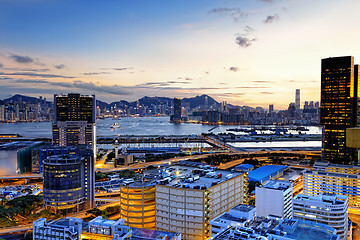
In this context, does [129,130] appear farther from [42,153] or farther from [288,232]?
[288,232]

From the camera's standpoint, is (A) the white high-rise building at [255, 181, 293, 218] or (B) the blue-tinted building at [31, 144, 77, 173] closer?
(A) the white high-rise building at [255, 181, 293, 218]

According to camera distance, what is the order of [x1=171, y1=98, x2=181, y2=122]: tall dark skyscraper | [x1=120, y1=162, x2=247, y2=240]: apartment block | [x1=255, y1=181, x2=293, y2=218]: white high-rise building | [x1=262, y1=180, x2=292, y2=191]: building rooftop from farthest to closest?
[x1=171, y1=98, x2=181, y2=122]: tall dark skyscraper, [x1=262, y1=180, x2=292, y2=191]: building rooftop, [x1=255, y1=181, x2=293, y2=218]: white high-rise building, [x1=120, y1=162, x2=247, y2=240]: apartment block

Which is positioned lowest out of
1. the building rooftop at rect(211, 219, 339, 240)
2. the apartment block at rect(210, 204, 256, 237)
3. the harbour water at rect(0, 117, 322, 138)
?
the harbour water at rect(0, 117, 322, 138)

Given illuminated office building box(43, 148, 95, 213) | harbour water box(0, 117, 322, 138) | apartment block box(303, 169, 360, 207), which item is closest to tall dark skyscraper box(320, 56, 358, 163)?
apartment block box(303, 169, 360, 207)

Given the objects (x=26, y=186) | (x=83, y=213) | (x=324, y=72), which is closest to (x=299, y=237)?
(x=83, y=213)

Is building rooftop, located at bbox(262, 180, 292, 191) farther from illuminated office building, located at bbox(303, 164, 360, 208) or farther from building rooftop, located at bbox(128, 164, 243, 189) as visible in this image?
illuminated office building, located at bbox(303, 164, 360, 208)

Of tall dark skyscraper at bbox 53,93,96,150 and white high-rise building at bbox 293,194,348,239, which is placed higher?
tall dark skyscraper at bbox 53,93,96,150

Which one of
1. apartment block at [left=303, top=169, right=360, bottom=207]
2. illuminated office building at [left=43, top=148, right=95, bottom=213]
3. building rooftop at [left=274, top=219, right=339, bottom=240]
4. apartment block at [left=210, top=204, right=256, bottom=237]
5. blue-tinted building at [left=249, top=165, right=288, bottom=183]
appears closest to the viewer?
building rooftop at [left=274, top=219, right=339, bottom=240]
